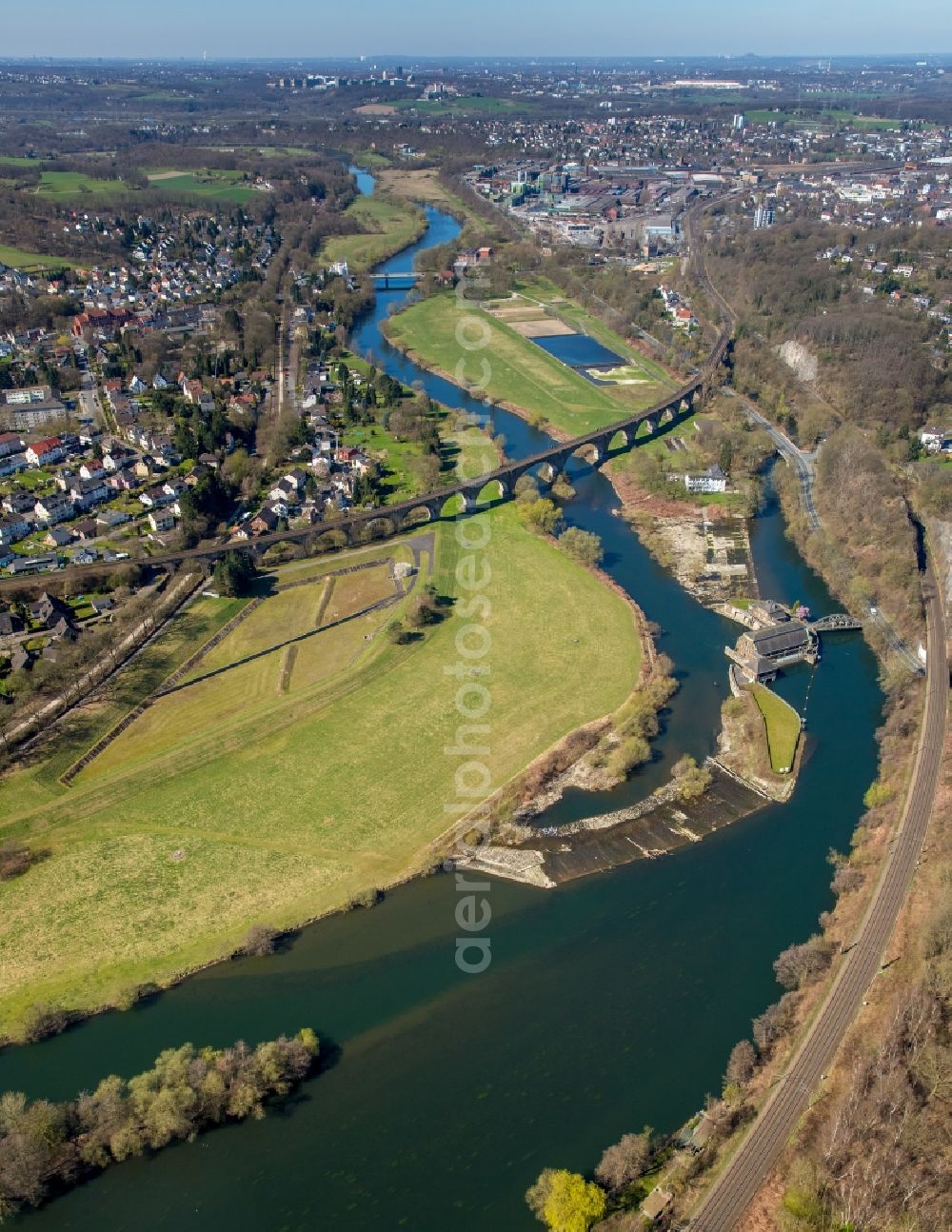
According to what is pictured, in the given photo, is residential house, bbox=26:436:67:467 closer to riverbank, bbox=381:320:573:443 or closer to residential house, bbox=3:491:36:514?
residential house, bbox=3:491:36:514

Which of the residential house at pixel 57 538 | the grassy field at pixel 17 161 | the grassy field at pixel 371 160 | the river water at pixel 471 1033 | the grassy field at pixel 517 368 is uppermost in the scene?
the grassy field at pixel 371 160

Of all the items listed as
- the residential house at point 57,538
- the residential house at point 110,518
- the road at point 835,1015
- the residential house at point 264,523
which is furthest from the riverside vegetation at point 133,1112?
the residential house at point 110,518

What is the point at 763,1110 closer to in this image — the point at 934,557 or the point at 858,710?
the point at 858,710

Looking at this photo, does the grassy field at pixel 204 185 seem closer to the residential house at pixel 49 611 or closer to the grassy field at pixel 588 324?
the grassy field at pixel 588 324

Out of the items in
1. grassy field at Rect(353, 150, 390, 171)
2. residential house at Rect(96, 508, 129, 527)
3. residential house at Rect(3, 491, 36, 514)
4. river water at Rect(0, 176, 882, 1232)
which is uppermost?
grassy field at Rect(353, 150, 390, 171)

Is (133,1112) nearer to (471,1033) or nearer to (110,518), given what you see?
(471,1033)

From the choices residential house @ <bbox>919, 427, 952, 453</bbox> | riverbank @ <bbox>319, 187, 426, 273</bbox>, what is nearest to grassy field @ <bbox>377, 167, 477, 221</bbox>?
riverbank @ <bbox>319, 187, 426, 273</bbox>

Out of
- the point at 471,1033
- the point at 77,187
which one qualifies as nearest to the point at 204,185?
the point at 77,187
